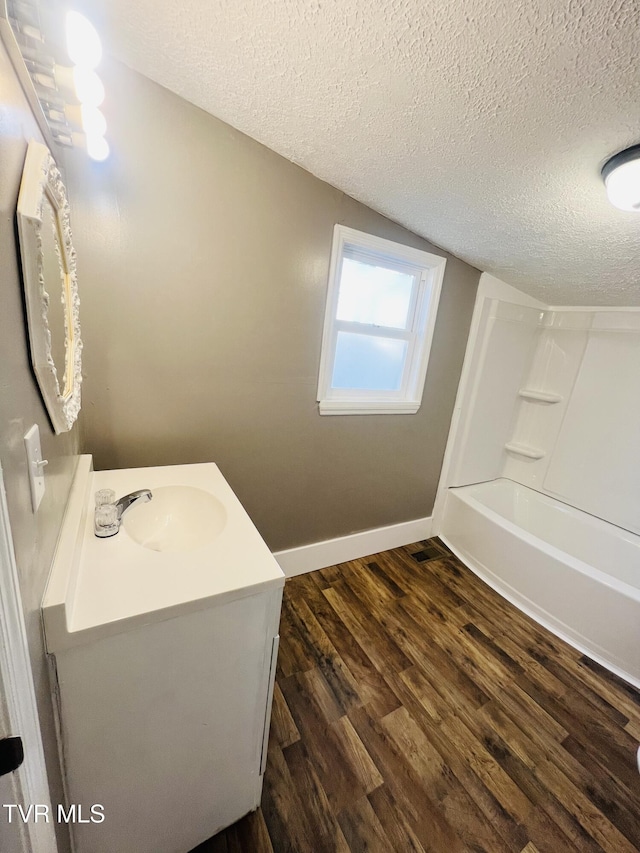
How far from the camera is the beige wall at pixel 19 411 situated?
18.2 inches

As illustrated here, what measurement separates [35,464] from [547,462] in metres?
3.07

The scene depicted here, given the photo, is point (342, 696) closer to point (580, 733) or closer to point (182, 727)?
point (182, 727)

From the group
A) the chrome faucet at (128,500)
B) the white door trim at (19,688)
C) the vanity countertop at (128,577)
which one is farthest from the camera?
the chrome faucet at (128,500)

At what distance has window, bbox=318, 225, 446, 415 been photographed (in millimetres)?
1734

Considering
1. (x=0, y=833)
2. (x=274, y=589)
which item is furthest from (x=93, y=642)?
(x=274, y=589)

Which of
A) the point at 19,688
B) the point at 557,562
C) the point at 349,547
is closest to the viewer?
the point at 19,688

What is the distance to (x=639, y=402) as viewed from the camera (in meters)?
2.09

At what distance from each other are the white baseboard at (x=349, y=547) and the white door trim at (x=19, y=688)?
1432 mm

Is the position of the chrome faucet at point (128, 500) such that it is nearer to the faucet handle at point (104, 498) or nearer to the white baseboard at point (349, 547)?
the faucet handle at point (104, 498)

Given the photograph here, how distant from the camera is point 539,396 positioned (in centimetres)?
253

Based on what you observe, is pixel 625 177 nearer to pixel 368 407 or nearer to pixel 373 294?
pixel 373 294

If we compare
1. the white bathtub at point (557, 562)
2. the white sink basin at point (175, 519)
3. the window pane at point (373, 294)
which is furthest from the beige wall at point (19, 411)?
the white bathtub at point (557, 562)

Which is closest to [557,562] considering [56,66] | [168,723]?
[168,723]

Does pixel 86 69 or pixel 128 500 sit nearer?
pixel 86 69
